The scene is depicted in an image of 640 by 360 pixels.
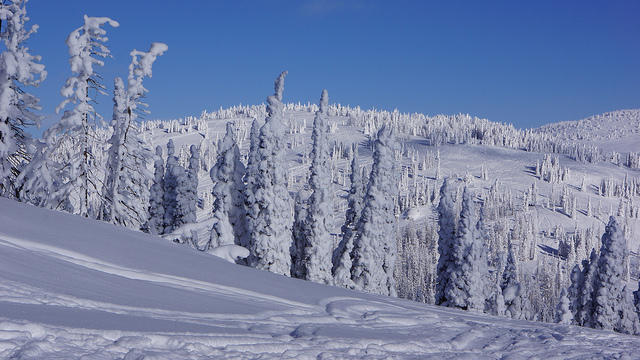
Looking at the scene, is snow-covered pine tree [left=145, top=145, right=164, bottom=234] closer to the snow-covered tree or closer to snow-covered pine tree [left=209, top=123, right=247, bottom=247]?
snow-covered pine tree [left=209, top=123, right=247, bottom=247]

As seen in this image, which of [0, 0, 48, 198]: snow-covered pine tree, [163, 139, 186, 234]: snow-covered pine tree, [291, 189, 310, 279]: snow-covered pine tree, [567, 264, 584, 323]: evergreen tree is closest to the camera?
[0, 0, 48, 198]: snow-covered pine tree

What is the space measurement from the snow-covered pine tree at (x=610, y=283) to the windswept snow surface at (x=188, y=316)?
1496 inches

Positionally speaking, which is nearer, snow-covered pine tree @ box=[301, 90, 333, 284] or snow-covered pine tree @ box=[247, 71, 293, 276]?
snow-covered pine tree @ box=[247, 71, 293, 276]

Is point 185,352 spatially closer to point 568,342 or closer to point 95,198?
point 568,342

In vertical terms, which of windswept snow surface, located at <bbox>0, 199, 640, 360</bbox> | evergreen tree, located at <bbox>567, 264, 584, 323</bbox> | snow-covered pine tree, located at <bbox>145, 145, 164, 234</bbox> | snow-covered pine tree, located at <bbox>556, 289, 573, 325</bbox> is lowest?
snow-covered pine tree, located at <bbox>556, 289, 573, 325</bbox>

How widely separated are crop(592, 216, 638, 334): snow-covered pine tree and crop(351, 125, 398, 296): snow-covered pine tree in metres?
19.3

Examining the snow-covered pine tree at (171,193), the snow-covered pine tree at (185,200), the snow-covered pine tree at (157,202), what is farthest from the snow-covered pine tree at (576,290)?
the snow-covered pine tree at (157,202)

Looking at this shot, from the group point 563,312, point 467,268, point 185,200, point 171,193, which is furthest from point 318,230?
point 563,312

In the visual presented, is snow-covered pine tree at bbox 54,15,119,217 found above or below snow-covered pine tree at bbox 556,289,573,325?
above

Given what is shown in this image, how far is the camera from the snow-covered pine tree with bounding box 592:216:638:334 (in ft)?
133

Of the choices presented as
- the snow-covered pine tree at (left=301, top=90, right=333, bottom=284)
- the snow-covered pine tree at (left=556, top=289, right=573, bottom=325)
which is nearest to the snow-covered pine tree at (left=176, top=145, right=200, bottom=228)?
the snow-covered pine tree at (left=301, top=90, right=333, bottom=284)

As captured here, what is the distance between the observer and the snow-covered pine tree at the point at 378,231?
3300cm

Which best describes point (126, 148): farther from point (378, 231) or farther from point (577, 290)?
point (577, 290)

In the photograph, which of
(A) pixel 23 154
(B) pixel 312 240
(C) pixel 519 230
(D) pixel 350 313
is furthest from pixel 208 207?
(D) pixel 350 313
